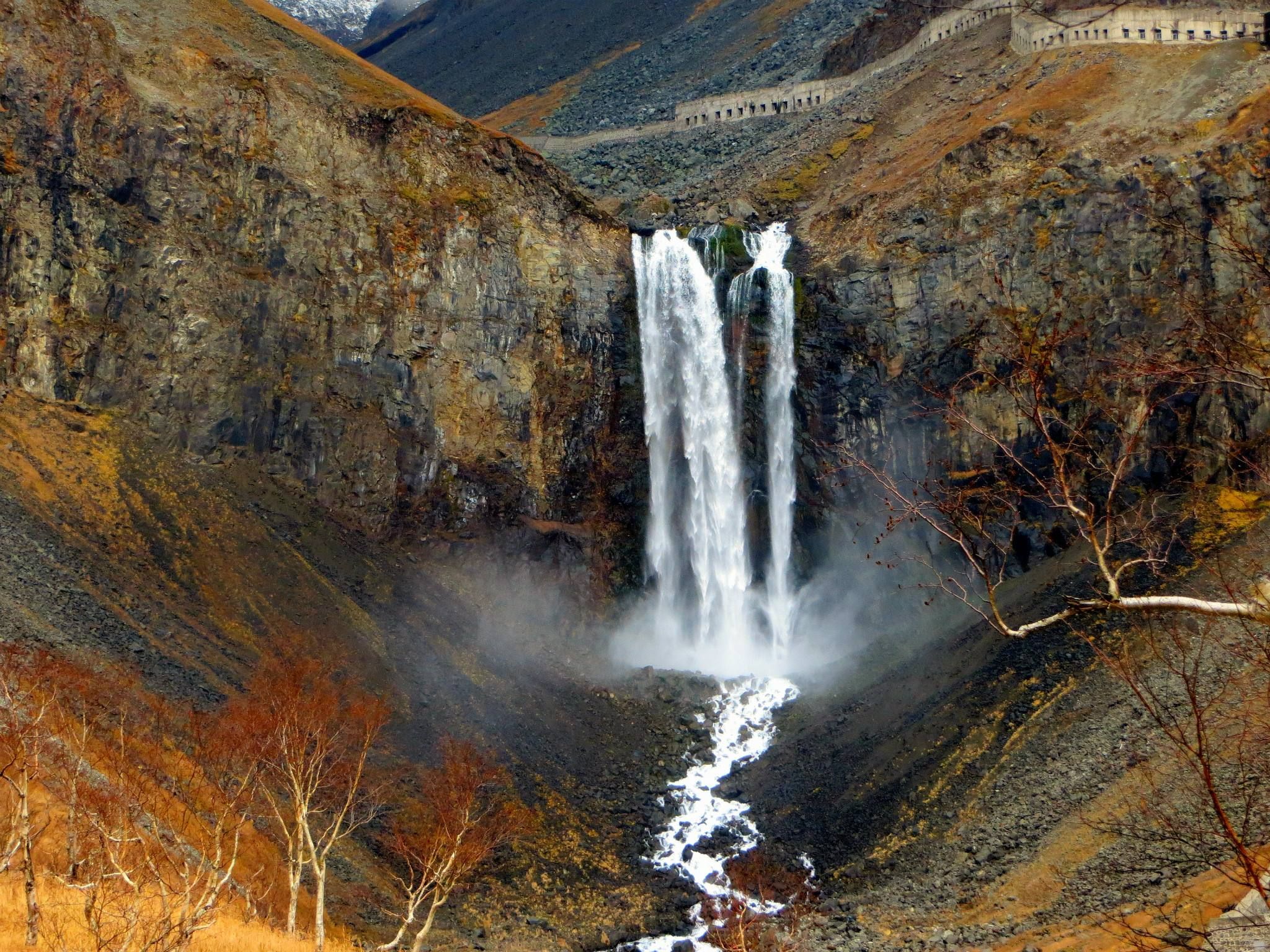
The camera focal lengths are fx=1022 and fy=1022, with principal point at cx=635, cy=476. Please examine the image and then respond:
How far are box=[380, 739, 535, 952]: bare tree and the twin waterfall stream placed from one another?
1368 cm

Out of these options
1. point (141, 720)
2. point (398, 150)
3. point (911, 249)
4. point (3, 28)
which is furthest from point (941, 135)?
point (141, 720)

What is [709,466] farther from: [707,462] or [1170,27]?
[1170,27]

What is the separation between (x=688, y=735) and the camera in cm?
4072

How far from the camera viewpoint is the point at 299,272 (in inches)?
1853

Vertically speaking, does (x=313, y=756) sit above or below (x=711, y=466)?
below

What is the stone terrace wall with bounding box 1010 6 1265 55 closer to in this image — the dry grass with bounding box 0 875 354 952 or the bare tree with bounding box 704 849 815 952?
the bare tree with bounding box 704 849 815 952

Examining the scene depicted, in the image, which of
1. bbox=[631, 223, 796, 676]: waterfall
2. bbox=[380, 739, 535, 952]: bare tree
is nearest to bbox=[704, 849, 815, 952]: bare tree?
bbox=[380, 739, 535, 952]: bare tree

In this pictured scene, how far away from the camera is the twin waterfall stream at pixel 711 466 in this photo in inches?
1934

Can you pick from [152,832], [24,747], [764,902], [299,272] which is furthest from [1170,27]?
[24,747]

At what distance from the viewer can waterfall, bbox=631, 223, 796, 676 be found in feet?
163

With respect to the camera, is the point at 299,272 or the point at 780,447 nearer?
the point at 299,272

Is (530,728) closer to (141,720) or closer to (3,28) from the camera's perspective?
(141,720)

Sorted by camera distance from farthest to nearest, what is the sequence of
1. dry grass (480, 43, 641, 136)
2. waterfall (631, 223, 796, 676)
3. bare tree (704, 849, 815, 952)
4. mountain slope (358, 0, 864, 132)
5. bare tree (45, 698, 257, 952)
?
dry grass (480, 43, 641, 136)
mountain slope (358, 0, 864, 132)
waterfall (631, 223, 796, 676)
bare tree (704, 849, 815, 952)
bare tree (45, 698, 257, 952)

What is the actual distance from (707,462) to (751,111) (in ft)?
174
